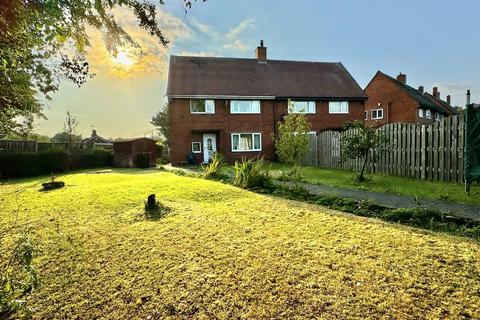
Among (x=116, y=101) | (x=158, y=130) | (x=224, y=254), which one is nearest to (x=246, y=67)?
(x=116, y=101)

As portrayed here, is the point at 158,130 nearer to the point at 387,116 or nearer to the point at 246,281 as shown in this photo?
the point at 387,116

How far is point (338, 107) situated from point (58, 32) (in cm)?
2285

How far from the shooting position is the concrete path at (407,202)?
5241 mm

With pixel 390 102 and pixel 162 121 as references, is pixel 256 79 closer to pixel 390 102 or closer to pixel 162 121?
pixel 390 102

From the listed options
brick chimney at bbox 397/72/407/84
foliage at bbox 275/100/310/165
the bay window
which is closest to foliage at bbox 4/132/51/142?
foliage at bbox 275/100/310/165

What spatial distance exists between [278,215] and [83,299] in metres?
3.72

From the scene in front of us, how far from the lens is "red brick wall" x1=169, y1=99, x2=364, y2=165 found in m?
20.1

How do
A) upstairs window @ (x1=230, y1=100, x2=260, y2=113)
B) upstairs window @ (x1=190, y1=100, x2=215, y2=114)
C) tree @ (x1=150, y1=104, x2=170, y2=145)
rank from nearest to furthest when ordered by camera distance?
upstairs window @ (x1=190, y1=100, x2=215, y2=114) < upstairs window @ (x1=230, y1=100, x2=260, y2=113) < tree @ (x1=150, y1=104, x2=170, y2=145)

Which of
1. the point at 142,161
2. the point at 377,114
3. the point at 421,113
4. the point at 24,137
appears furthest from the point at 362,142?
the point at 421,113

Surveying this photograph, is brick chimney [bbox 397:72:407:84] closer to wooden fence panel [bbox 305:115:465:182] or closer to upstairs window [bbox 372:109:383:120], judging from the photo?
upstairs window [bbox 372:109:383:120]

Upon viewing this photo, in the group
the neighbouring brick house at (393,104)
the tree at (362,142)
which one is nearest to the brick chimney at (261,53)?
the neighbouring brick house at (393,104)

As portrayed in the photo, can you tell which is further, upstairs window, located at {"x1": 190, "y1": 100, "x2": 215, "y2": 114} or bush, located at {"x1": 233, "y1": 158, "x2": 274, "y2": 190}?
upstairs window, located at {"x1": 190, "y1": 100, "x2": 215, "y2": 114}

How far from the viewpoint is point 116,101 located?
12234 millimetres

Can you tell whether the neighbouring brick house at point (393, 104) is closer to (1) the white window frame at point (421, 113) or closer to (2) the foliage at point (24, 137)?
(1) the white window frame at point (421, 113)
